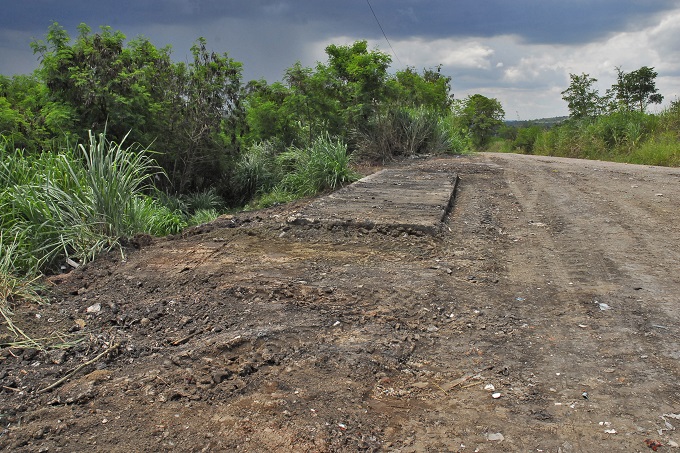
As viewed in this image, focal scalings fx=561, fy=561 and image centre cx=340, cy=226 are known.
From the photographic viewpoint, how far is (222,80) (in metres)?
10.0

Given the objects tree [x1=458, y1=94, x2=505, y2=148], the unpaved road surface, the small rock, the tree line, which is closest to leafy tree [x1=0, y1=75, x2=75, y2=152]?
the tree line

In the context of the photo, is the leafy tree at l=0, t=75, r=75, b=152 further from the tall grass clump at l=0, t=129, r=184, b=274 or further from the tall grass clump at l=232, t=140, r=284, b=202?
the tall grass clump at l=232, t=140, r=284, b=202

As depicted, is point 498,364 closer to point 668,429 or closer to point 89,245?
point 668,429

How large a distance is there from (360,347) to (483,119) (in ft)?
83.0

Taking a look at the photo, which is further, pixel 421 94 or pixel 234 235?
pixel 421 94

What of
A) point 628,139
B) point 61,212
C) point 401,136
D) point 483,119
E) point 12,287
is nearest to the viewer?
point 12,287

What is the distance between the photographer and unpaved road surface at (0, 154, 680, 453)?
2.29 meters

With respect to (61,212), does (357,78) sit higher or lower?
higher

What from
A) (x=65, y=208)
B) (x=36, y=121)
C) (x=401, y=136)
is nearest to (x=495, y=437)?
(x=65, y=208)

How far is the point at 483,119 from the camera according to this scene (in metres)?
26.7

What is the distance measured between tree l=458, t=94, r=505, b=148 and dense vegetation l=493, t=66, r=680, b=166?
3.66m

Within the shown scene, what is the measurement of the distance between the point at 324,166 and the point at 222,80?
3.11 meters

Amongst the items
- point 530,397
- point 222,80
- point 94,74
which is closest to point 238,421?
point 530,397

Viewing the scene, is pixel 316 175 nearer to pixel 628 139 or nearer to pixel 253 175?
pixel 253 175
